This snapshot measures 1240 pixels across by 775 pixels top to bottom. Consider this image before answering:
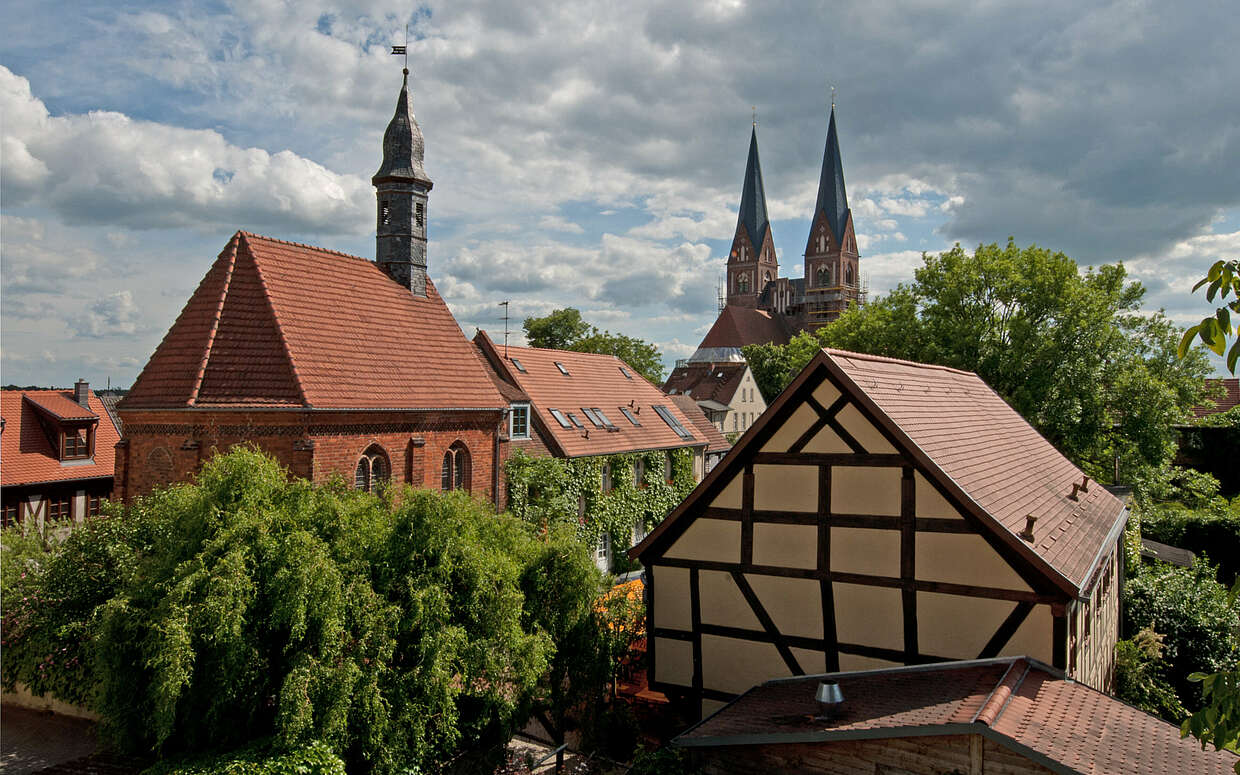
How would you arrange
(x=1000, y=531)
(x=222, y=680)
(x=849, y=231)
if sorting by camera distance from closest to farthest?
(x=222, y=680), (x=1000, y=531), (x=849, y=231)

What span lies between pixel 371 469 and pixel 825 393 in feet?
38.3

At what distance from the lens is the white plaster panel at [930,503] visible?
386 inches

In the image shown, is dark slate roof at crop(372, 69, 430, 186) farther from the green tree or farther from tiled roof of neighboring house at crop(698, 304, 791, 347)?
tiled roof of neighboring house at crop(698, 304, 791, 347)

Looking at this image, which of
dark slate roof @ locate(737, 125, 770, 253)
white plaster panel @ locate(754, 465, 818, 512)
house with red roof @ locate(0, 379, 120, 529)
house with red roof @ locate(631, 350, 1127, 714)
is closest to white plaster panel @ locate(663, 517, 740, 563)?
house with red roof @ locate(631, 350, 1127, 714)

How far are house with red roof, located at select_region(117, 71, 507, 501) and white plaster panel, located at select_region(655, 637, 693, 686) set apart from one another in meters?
7.74

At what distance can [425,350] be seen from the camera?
830 inches

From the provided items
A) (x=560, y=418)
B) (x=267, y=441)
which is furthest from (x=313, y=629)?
(x=560, y=418)

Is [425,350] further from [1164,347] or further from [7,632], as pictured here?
[1164,347]

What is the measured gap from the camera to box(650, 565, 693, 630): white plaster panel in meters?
11.8

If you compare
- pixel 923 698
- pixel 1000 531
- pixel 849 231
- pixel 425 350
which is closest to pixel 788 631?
pixel 923 698

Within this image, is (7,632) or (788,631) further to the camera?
(7,632)

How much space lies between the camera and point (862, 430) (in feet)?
34.1

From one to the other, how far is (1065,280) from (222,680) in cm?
2918

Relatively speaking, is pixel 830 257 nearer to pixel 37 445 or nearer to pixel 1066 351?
pixel 1066 351
